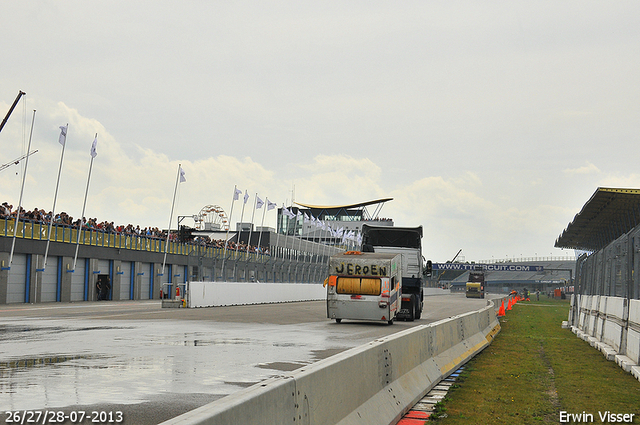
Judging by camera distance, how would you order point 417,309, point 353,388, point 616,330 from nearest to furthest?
1. point 353,388
2. point 616,330
3. point 417,309

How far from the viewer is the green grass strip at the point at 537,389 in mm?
9023

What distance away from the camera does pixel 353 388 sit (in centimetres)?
731

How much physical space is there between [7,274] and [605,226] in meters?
33.0

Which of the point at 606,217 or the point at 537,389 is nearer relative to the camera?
the point at 537,389

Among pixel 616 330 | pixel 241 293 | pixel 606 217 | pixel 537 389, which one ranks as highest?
pixel 606 217

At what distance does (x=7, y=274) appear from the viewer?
4128 centimetres

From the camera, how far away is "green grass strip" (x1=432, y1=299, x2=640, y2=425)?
902 centimetres

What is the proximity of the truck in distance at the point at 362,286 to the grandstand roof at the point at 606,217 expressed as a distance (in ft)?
28.3

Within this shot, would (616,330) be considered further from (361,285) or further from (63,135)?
(63,135)

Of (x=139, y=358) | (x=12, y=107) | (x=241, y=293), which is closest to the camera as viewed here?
(x=139, y=358)

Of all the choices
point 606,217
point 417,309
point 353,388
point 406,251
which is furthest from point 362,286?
point 353,388

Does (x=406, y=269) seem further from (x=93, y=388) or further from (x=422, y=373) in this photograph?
(x=93, y=388)

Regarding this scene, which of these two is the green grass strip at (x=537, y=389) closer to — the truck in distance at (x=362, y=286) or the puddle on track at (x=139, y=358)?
the puddle on track at (x=139, y=358)

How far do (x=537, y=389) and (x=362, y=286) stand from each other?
48.7ft
